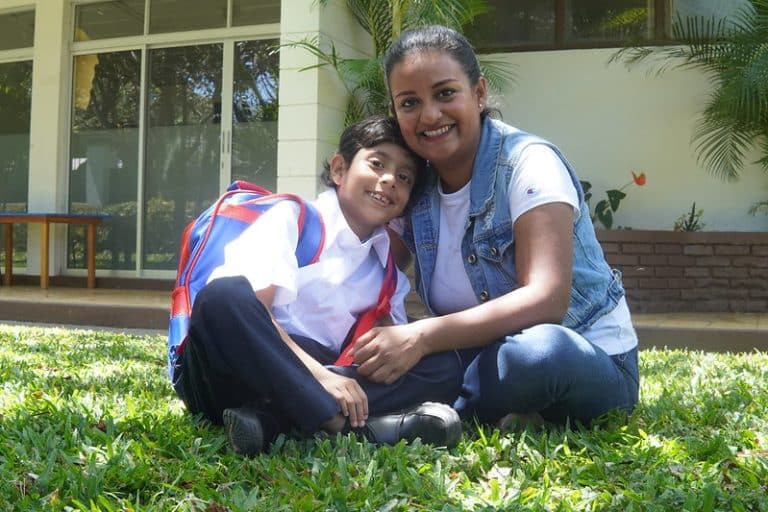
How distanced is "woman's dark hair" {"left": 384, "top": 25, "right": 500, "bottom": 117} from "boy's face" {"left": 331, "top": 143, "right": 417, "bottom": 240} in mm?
237

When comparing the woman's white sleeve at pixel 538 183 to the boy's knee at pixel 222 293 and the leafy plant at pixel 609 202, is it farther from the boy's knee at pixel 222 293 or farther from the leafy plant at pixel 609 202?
the leafy plant at pixel 609 202

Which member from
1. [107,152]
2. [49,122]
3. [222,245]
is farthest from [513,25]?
[222,245]

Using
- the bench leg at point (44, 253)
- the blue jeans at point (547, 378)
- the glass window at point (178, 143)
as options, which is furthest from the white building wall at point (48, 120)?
the blue jeans at point (547, 378)

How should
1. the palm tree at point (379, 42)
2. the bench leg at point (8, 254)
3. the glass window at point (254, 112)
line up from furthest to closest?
the bench leg at point (8, 254) < the glass window at point (254, 112) < the palm tree at point (379, 42)

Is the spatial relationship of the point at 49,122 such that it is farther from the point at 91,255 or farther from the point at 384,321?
the point at 384,321

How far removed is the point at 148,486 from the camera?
1.82 m

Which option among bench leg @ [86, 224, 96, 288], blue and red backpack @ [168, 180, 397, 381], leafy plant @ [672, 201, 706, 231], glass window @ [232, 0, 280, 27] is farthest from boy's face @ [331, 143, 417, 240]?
bench leg @ [86, 224, 96, 288]

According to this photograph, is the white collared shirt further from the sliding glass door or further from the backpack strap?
the sliding glass door

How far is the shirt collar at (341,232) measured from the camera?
2.32m

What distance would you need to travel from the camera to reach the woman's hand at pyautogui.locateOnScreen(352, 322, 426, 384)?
2.04m

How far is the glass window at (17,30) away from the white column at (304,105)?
3843 mm

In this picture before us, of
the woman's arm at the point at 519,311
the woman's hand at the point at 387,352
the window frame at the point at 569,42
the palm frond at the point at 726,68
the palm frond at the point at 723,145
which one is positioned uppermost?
the window frame at the point at 569,42

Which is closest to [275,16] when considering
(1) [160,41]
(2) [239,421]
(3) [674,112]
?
(1) [160,41]

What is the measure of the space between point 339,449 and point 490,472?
36cm
